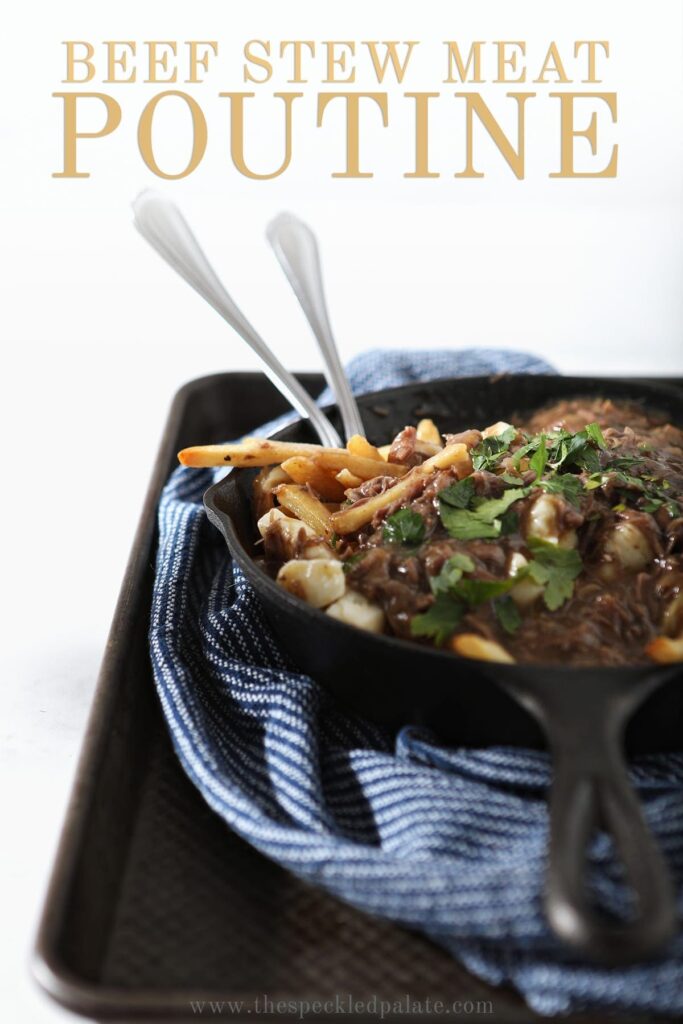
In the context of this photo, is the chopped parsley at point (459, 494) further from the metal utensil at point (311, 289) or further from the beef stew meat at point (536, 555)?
the metal utensil at point (311, 289)

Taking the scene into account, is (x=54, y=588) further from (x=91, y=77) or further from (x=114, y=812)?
(x=91, y=77)

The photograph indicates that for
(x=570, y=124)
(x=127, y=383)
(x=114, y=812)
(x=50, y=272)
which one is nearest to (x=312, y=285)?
(x=127, y=383)

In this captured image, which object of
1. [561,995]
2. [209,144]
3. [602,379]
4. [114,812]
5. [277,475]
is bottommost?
[561,995]

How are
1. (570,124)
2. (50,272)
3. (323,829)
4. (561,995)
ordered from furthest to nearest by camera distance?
1. (570,124)
2. (50,272)
3. (323,829)
4. (561,995)

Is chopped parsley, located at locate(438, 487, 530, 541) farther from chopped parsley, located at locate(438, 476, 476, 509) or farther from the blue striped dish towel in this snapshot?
the blue striped dish towel

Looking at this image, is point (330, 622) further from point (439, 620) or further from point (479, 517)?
point (479, 517)

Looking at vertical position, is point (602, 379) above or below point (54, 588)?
above

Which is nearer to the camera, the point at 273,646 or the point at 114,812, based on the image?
the point at 114,812

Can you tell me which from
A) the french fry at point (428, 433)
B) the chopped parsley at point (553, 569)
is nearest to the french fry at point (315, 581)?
the chopped parsley at point (553, 569)
